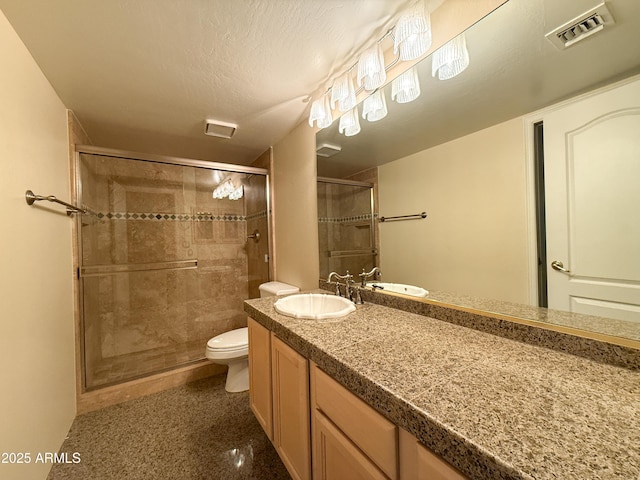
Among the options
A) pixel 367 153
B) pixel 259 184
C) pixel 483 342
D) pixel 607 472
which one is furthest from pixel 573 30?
pixel 259 184

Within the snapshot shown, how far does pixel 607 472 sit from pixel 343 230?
1347 mm

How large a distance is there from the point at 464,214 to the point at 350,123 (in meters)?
0.88

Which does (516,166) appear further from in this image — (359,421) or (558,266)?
(359,421)

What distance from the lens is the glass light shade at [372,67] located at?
45.4 inches

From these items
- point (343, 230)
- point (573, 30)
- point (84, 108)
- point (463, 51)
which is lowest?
point (343, 230)

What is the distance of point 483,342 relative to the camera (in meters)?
0.79

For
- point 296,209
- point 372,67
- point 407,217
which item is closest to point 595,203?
point 407,217

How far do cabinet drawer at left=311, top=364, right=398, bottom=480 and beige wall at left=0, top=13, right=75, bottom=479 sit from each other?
1172 mm

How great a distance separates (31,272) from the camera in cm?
112

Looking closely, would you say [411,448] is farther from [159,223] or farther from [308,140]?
[159,223]

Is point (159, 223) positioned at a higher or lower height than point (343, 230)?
higher

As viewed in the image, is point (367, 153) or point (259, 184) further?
point (259, 184)

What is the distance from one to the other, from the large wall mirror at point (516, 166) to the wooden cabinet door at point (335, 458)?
655mm

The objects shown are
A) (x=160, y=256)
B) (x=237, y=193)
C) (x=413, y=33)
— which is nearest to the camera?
(x=413, y=33)
